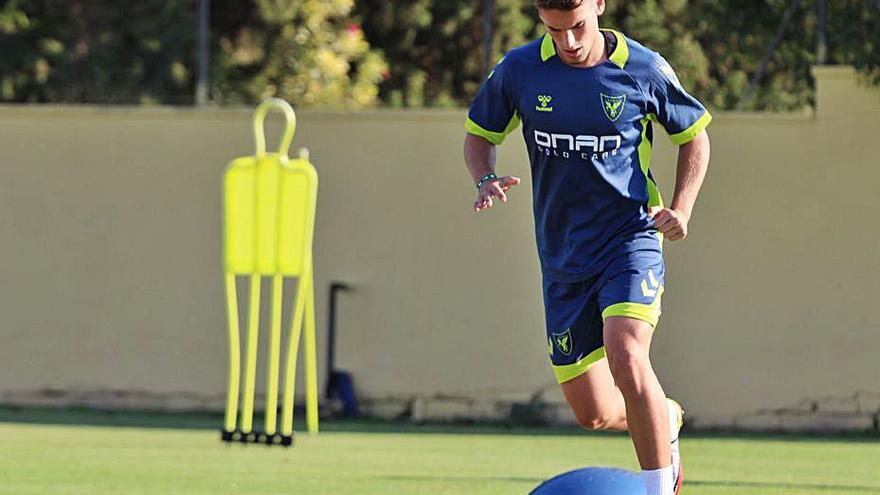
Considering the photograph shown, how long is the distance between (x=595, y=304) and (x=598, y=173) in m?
0.50

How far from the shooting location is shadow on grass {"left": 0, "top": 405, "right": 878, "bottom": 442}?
41.3ft

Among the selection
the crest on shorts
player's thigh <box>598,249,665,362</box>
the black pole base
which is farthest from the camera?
the black pole base

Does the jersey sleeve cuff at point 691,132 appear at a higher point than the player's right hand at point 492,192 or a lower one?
higher

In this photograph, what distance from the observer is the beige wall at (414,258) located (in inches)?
512

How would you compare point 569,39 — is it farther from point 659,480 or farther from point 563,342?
point 659,480

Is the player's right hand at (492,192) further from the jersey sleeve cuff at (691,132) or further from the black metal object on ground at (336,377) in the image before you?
the black metal object on ground at (336,377)

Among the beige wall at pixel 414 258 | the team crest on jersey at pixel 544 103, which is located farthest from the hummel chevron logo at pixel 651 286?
the beige wall at pixel 414 258

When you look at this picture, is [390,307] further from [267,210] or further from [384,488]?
[384,488]

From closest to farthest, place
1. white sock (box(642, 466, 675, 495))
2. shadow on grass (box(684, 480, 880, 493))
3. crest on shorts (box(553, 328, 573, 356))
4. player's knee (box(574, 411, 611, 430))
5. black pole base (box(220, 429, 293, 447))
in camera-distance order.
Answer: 1. white sock (box(642, 466, 675, 495))
2. crest on shorts (box(553, 328, 573, 356))
3. player's knee (box(574, 411, 611, 430))
4. shadow on grass (box(684, 480, 880, 493))
5. black pole base (box(220, 429, 293, 447))

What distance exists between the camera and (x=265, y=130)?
1370 centimetres

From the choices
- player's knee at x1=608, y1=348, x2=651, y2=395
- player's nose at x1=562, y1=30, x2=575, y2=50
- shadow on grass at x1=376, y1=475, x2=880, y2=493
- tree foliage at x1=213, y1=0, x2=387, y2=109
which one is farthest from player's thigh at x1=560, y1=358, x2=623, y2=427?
tree foliage at x1=213, y1=0, x2=387, y2=109

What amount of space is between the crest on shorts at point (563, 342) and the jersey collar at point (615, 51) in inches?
39.8

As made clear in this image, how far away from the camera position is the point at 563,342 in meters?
6.61

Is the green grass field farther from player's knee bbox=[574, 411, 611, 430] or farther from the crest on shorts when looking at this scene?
the crest on shorts
